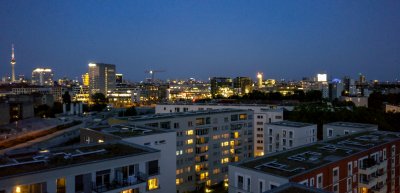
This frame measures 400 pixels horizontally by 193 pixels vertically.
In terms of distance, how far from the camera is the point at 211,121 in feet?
99.3

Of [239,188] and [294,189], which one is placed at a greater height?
[294,189]

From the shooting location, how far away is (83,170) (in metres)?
11.3

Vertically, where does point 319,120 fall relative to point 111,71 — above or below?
below

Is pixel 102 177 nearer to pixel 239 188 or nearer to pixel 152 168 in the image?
pixel 152 168

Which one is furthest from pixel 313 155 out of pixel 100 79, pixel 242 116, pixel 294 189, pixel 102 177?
pixel 100 79

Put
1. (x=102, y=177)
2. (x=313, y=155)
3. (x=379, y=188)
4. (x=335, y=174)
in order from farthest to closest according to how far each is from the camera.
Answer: (x=379, y=188)
(x=313, y=155)
(x=335, y=174)
(x=102, y=177)

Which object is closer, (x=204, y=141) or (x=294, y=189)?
(x=294, y=189)

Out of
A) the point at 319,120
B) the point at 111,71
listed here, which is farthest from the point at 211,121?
the point at 111,71

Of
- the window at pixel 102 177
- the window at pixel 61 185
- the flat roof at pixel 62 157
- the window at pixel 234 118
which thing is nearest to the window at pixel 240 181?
the flat roof at pixel 62 157

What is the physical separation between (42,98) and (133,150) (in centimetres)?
7032

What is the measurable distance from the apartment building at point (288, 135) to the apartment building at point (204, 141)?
4098mm

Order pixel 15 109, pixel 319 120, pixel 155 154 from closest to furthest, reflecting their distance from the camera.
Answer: pixel 155 154
pixel 319 120
pixel 15 109

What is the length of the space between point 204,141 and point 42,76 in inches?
6964

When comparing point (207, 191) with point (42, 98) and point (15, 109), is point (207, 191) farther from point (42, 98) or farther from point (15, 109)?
point (42, 98)
